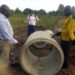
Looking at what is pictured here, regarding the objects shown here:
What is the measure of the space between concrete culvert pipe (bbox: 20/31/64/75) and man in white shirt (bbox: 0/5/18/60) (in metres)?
0.59

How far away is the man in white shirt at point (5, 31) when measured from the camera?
296 inches

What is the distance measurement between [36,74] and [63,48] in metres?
1.03

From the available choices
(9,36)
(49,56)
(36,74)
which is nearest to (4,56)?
(9,36)


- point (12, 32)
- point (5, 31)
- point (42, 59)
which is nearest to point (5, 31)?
point (5, 31)

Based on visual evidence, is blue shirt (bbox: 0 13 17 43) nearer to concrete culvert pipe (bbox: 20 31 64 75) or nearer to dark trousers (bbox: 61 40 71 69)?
concrete culvert pipe (bbox: 20 31 64 75)

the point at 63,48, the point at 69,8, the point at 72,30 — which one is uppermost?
the point at 69,8

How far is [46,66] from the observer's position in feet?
30.8

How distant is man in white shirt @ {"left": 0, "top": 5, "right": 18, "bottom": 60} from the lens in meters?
7.51

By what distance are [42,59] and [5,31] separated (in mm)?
2566

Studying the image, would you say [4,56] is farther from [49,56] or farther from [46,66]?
[49,56]

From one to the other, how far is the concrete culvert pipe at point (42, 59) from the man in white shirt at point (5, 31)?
588mm

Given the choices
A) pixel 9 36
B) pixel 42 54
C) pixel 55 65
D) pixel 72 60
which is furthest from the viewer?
pixel 42 54

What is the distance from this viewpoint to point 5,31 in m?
7.53

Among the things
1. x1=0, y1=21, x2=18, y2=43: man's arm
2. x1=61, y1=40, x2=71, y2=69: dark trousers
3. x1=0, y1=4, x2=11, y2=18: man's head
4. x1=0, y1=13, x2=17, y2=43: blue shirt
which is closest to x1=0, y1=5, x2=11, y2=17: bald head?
x1=0, y1=4, x2=11, y2=18: man's head
